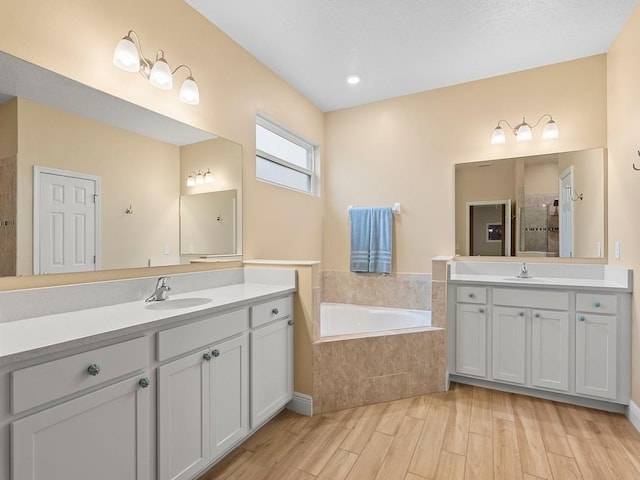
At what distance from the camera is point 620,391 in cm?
216

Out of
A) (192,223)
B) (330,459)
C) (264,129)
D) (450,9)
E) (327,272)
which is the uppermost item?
(450,9)

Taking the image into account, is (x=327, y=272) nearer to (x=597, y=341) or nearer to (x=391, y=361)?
(x=391, y=361)

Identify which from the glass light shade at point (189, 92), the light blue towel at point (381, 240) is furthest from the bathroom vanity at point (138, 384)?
the light blue towel at point (381, 240)

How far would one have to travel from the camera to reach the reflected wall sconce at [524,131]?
9.00 ft

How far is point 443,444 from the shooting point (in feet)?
6.18

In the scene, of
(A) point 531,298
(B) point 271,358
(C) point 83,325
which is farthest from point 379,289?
(C) point 83,325

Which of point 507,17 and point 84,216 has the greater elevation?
point 507,17

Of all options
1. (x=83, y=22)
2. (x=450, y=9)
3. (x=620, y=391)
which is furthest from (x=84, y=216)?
(x=620, y=391)

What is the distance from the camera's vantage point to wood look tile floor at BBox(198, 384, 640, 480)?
1.66 metres

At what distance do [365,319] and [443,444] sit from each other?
4.83 feet

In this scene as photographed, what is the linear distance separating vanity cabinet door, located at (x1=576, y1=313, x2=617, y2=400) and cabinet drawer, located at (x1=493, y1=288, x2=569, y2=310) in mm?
138

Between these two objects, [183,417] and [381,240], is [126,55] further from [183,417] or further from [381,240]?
[381,240]

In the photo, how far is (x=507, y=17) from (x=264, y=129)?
6.41 ft

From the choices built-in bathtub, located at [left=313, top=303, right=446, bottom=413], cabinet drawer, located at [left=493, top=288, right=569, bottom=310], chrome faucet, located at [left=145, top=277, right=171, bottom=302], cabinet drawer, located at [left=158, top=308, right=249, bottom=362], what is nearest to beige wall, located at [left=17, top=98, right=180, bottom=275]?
chrome faucet, located at [left=145, top=277, right=171, bottom=302]
